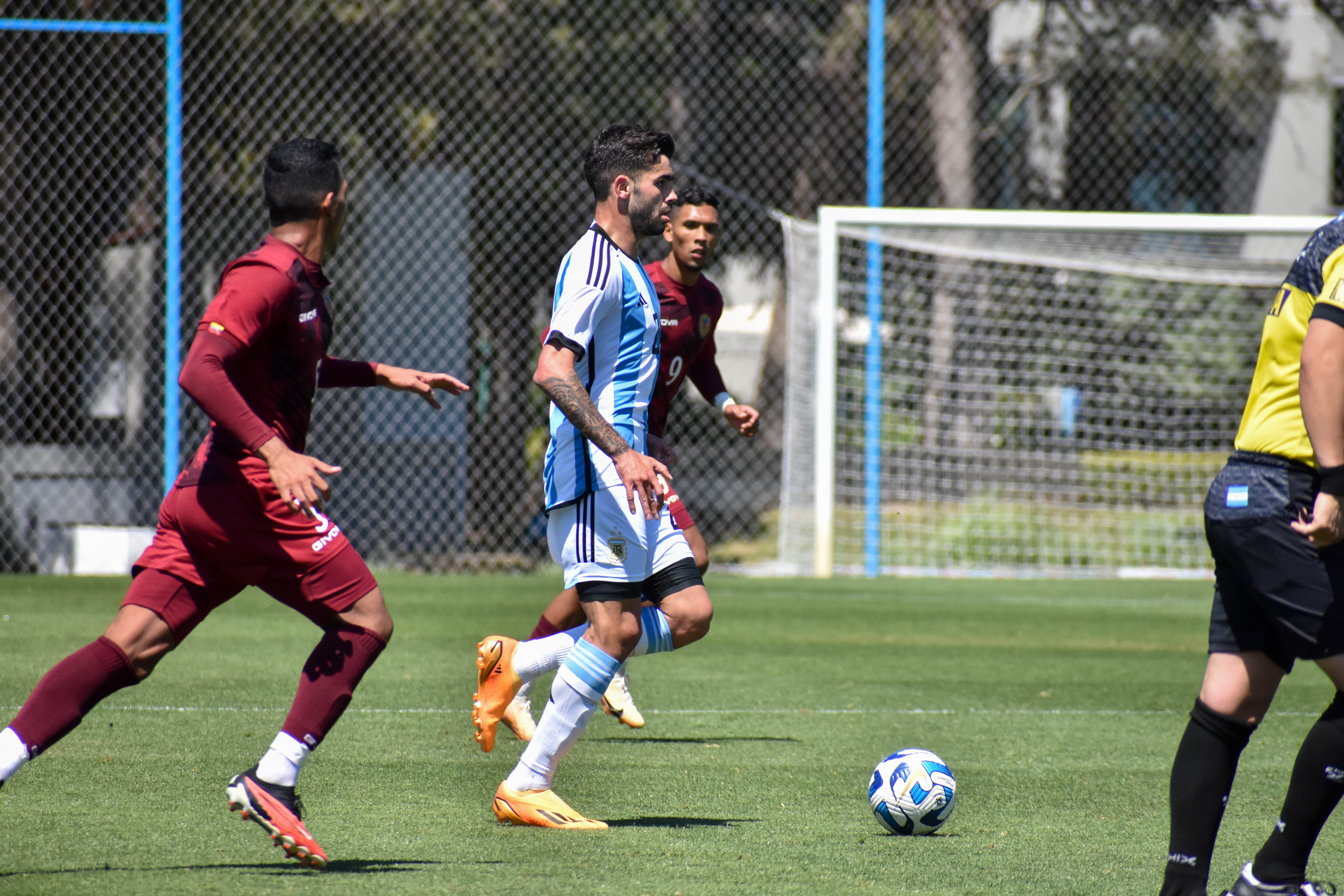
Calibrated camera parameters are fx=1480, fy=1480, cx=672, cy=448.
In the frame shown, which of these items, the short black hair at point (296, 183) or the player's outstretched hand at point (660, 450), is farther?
the player's outstretched hand at point (660, 450)

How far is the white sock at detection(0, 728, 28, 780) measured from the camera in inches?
143

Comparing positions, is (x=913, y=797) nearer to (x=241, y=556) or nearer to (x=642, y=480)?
(x=642, y=480)

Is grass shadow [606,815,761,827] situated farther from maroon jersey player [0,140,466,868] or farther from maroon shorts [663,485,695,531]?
maroon jersey player [0,140,466,868]

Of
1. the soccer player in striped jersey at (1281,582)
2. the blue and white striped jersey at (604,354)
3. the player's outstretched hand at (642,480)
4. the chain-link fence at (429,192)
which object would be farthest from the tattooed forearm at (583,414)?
the chain-link fence at (429,192)

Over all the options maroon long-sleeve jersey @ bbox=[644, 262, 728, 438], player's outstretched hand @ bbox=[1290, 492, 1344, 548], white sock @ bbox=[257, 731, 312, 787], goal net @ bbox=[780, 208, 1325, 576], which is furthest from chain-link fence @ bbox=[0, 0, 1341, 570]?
player's outstretched hand @ bbox=[1290, 492, 1344, 548]

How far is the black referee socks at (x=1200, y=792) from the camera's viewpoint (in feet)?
11.3

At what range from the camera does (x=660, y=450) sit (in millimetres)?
6203

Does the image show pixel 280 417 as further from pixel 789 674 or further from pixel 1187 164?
pixel 1187 164

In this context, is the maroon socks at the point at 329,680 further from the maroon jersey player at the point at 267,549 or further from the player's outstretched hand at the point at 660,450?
the player's outstretched hand at the point at 660,450

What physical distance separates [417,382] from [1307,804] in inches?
105

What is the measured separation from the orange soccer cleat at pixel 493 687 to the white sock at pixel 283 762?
1282mm

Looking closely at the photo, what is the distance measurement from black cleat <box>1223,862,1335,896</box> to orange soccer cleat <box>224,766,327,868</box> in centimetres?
222

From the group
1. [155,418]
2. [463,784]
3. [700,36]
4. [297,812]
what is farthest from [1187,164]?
[297,812]

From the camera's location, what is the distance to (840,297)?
1397cm
